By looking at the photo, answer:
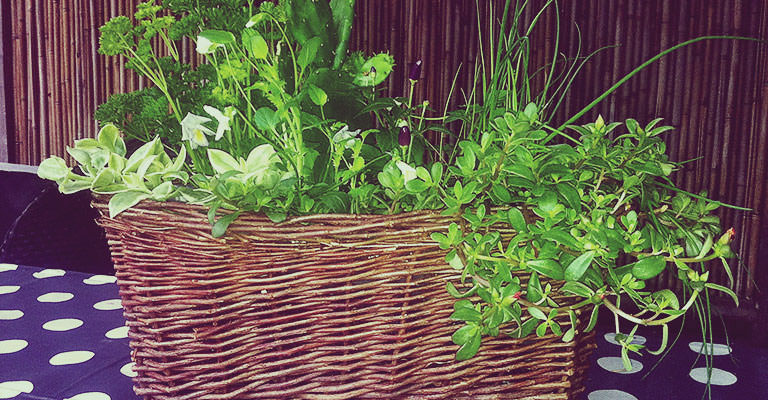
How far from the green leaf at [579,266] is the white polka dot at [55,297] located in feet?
2.97

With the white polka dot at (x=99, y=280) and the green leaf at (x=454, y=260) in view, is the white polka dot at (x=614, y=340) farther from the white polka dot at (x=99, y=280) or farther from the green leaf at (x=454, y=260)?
the white polka dot at (x=99, y=280)

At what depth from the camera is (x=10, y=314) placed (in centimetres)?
103

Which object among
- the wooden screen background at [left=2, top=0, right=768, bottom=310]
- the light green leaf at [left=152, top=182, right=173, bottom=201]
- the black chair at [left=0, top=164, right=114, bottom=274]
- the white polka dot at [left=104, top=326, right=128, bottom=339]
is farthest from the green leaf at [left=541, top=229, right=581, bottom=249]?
the wooden screen background at [left=2, top=0, right=768, bottom=310]

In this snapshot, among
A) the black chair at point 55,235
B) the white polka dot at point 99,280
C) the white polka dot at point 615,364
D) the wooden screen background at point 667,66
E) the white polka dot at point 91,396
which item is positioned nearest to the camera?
the white polka dot at point 91,396

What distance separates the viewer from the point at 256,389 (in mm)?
626

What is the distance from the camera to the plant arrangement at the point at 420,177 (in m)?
0.55

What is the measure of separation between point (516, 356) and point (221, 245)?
0.31 metres

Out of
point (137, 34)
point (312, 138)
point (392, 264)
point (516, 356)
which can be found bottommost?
point (516, 356)

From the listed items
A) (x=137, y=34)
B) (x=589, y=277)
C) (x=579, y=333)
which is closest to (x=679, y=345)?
(x=579, y=333)

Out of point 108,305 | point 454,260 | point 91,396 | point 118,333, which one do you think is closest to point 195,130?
point 454,260

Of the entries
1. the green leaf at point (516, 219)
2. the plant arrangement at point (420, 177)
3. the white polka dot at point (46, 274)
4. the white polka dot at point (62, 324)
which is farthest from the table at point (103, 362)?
the green leaf at point (516, 219)

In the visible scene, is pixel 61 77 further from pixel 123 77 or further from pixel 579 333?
pixel 579 333

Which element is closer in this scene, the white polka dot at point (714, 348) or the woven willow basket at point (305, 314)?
the woven willow basket at point (305, 314)

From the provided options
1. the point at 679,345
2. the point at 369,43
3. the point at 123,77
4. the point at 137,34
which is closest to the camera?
the point at 137,34
